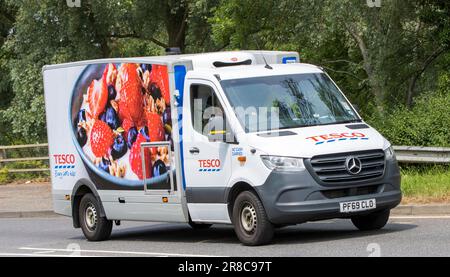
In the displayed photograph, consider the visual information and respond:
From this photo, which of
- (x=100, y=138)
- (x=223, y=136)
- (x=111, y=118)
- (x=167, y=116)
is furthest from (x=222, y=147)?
(x=100, y=138)

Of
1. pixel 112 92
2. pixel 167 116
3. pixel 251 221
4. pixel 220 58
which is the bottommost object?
pixel 251 221

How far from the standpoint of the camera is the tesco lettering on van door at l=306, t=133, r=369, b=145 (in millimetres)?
13031

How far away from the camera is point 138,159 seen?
49.5 ft

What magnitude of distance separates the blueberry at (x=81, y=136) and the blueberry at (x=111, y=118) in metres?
0.64

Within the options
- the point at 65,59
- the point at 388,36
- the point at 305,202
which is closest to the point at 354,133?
the point at 305,202

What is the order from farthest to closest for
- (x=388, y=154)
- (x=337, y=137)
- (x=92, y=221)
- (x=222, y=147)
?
(x=92, y=221) < (x=222, y=147) < (x=388, y=154) < (x=337, y=137)

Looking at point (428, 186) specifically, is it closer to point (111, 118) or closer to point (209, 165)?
point (209, 165)

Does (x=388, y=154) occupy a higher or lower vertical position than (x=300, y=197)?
higher

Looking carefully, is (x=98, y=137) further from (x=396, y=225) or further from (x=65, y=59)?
(x=65, y=59)

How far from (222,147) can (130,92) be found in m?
2.21

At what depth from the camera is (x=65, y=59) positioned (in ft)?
107

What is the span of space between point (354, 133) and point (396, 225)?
1.98m

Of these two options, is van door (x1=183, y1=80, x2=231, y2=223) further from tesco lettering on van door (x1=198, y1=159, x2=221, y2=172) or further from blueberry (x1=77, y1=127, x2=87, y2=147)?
blueberry (x1=77, y1=127, x2=87, y2=147)

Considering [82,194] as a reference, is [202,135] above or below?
above
